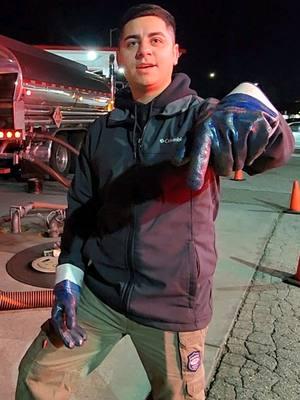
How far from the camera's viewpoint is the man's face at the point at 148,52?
67.3 inches

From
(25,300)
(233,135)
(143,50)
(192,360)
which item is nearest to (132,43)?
(143,50)

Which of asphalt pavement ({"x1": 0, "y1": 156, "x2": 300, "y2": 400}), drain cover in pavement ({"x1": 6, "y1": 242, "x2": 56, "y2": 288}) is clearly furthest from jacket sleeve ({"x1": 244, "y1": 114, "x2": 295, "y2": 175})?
drain cover in pavement ({"x1": 6, "y1": 242, "x2": 56, "y2": 288})

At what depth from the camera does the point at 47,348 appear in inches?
70.0

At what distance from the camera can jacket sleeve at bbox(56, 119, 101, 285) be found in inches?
74.2

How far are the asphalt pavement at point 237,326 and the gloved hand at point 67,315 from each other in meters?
1.10

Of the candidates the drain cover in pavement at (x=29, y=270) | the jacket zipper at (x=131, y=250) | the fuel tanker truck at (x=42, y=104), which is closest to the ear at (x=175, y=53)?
the jacket zipper at (x=131, y=250)

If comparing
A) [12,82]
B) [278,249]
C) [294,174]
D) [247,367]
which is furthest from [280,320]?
[294,174]

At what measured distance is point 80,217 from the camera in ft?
6.38

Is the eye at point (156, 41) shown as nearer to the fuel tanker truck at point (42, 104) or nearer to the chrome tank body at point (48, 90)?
the fuel tanker truck at point (42, 104)

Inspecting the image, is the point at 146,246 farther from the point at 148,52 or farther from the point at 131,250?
the point at 148,52

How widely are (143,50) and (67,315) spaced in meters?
1.01

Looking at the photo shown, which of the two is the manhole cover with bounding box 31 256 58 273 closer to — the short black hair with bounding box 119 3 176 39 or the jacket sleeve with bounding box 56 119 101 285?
the jacket sleeve with bounding box 56 119 101 285

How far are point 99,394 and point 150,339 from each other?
119 centimetres

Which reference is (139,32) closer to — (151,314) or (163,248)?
(163,248)
